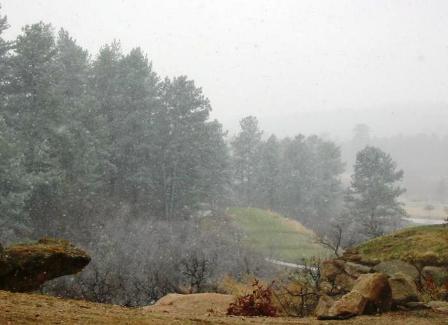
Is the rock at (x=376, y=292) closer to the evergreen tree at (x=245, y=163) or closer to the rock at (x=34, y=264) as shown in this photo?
the rock at (x=34, y=264)

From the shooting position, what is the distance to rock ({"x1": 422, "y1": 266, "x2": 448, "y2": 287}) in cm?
1095

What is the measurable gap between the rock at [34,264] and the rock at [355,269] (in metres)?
6.31

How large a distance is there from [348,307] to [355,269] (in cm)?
318

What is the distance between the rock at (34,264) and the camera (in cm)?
855

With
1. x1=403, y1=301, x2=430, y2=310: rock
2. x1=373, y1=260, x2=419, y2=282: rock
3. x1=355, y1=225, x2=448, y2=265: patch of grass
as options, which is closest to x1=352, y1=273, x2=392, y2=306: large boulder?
x1=403, y1=301, x2=430, y2=310: rock

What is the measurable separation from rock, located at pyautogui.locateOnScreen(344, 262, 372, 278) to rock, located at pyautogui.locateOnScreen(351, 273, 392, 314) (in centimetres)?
214

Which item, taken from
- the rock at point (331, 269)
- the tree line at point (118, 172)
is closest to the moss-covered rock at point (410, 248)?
the rock at point (331, 269)

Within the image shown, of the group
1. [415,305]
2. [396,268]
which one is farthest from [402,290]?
[396,268]

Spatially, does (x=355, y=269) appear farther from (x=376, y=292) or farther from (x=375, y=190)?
(x=375, y=190)

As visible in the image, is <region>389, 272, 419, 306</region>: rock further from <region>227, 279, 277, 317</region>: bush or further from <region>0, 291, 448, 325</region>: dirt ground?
<region>227, 279, 277, 317</region>: bush

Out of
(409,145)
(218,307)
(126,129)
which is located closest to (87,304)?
(218,307)

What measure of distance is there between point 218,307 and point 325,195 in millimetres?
61431

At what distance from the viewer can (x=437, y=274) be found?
11062mm

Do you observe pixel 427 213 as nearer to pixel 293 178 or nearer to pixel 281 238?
pixel 293 178
